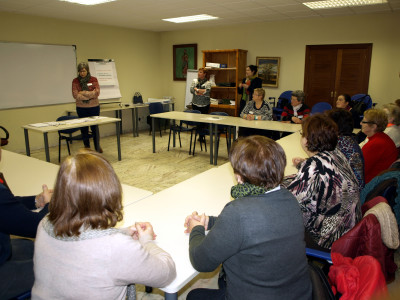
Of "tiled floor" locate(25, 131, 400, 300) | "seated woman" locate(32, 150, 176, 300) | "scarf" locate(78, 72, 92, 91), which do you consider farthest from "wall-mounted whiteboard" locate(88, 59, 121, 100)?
"seated woman" locate(32, 150, 176, 300)

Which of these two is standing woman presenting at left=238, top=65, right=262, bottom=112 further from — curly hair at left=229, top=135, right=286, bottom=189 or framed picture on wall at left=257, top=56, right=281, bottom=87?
curly hair at left=229, top=135, right=286, bottom=189

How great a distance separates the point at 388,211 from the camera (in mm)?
1414

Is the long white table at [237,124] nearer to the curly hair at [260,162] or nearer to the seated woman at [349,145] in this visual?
the seated woman at [349,145]

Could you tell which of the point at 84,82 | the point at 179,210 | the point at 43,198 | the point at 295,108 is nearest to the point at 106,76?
the point at 84,82

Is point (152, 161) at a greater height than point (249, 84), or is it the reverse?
point (249, 84)

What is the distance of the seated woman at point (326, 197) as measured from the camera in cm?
157

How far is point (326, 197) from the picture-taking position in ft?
5.17

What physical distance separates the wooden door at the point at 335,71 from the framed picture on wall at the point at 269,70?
0.63 metres

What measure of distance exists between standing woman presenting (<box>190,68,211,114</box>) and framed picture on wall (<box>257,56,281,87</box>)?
1.53 metres

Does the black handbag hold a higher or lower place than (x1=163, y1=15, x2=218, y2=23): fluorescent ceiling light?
lower

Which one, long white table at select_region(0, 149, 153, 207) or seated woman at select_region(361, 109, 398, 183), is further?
seated woman at select_region(361, 109, 398, 183)

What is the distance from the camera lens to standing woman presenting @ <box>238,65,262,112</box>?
6.40m

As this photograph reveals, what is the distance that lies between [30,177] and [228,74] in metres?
5.94

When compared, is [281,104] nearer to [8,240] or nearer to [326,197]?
[326,197]
